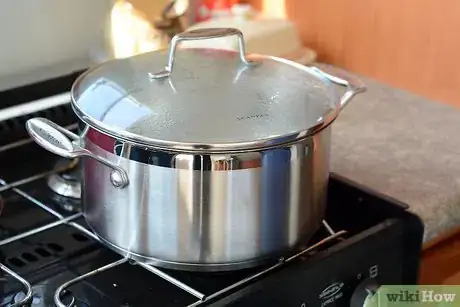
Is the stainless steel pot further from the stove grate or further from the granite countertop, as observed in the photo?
the granite countertop

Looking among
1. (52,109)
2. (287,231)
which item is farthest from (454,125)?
(52,109)

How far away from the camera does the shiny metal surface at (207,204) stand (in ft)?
2.59

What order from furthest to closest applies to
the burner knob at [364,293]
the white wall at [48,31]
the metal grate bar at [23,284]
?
the white wall at [48,31] → the burner knob at [364,293] → the metal grate bar at [23,284]

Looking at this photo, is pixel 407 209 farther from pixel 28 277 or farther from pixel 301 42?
pixel 301 42

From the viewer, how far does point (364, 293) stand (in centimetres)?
88

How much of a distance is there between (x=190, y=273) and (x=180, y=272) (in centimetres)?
1

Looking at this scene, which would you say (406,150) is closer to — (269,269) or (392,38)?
(392,38)

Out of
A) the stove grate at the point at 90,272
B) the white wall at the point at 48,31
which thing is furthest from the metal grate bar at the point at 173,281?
the white wall at the point at 48,31

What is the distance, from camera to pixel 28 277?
34.1 inches

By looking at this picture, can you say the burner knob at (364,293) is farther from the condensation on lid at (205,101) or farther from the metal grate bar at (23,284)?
the metal grate bar at (23,284)

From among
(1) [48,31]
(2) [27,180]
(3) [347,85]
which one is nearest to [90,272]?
(2) [27,180]

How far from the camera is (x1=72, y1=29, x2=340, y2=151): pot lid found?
0.79 meters

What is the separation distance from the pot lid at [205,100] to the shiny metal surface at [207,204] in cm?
2

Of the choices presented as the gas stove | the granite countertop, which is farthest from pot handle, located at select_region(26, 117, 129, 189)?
the granite countertop
